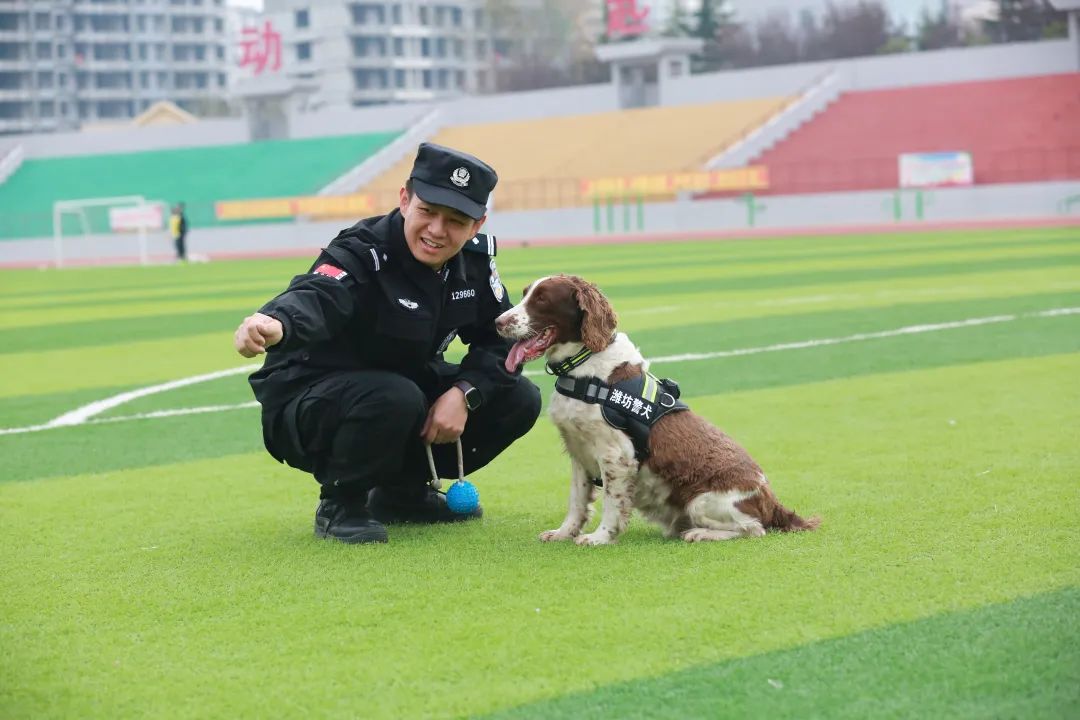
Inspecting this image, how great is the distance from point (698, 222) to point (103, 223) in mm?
25135

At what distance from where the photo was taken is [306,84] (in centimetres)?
7006

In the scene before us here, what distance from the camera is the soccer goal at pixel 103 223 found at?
51.8 meters

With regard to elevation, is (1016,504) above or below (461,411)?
below

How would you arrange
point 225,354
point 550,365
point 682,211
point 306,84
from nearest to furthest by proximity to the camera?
point 550,365
point 225,354
point 682,211
point 306,84

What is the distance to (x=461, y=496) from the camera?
19.3 feet

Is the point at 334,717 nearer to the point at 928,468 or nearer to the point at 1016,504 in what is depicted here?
the point at 1016,504

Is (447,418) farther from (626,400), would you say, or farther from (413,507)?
(626,400)

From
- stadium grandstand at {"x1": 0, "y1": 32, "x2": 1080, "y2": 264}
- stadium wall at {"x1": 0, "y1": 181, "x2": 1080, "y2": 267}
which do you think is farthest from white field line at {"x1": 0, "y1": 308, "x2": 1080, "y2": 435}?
stadium grandstand at {"x1": 0, "y1": 32, "x2": 1080, "y2": 264}

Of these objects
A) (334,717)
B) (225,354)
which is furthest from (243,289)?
(334,717)

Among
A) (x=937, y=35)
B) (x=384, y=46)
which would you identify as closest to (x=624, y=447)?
(x=937, y=35)

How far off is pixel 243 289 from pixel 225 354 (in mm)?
12489

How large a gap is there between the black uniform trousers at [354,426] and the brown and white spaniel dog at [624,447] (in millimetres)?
484

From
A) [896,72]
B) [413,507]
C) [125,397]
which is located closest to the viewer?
[413,507]

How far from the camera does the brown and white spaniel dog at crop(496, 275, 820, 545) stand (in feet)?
17.9
